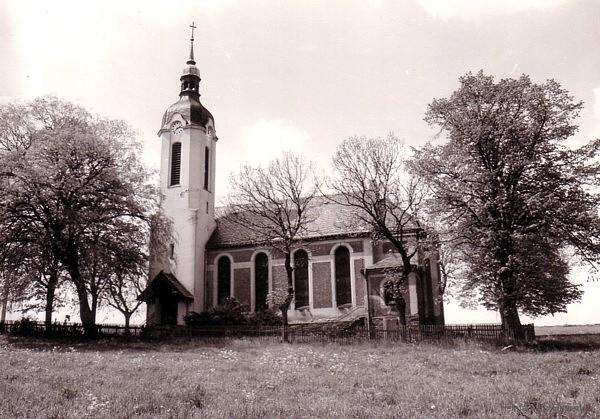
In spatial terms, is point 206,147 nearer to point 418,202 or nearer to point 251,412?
point 418,202

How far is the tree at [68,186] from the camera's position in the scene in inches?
961

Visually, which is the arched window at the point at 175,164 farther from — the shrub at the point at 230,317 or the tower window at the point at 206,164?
the shrub at the point at 230,317

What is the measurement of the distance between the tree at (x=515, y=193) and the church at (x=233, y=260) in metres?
6.93

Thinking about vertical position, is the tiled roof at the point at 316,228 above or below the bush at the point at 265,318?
above

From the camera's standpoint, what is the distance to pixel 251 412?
834 centimetres

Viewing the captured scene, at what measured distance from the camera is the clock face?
36.9m

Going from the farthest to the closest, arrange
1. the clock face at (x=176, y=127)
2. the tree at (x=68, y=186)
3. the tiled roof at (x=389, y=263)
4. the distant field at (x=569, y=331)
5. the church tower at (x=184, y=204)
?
1. the clock face at (x=176, y=127)
2. the church tower at (x=184, y=204)
3. the distant field at (x=569, y=331)
4. the tiled roof at (x=389, y=263)
5. the tree at (x=68, y=186)

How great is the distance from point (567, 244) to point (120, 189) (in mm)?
21977

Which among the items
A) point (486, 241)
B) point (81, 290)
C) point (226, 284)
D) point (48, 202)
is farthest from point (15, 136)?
point (486, 241)

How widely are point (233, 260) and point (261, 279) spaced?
239cm

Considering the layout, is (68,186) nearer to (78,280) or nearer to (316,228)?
(78,280)

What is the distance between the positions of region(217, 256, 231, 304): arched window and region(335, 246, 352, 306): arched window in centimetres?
779

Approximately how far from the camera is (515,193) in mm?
21906

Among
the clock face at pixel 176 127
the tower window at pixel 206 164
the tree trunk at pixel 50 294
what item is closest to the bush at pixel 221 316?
the tree trunk at pixel 50 294
